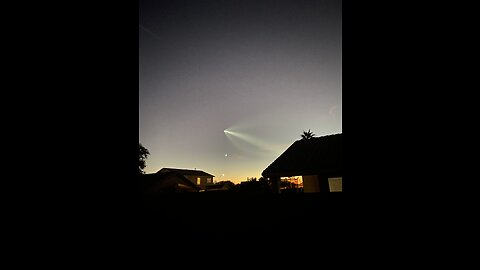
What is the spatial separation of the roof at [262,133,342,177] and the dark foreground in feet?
39.8

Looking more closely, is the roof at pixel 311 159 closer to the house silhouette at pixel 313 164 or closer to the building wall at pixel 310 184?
the house silhouette at pixel 313 164

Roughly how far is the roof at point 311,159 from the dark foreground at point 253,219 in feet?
39.8

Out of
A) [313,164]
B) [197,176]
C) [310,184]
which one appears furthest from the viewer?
[197,176]

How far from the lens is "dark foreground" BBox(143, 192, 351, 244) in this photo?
1260mm

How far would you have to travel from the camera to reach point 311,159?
570 inches

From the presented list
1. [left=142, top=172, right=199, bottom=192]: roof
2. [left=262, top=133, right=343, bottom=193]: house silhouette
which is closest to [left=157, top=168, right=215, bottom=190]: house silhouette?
[left=142, top=172, right=199, bottom=192]: roof

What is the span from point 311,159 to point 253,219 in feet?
45.3

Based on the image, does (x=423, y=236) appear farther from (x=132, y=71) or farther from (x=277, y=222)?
(x=132, y=71)

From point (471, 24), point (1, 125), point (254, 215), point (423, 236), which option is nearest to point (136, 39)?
point (1, 125)

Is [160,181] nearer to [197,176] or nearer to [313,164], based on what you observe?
[313,164]

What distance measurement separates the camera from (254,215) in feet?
5.16

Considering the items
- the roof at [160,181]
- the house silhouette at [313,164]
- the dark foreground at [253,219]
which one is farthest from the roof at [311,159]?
the roof at [160,181]

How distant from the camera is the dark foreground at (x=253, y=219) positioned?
1.26 meters

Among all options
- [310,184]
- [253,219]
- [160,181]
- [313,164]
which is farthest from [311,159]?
[160,181]
